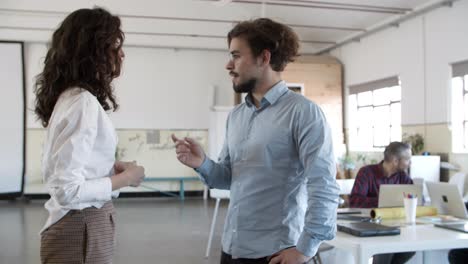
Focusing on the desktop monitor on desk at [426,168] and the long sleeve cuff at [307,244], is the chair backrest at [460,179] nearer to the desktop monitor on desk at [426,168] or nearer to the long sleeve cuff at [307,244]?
the desktop monitor on desk at [426,168]

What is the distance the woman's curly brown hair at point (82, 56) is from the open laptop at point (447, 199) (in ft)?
8.19

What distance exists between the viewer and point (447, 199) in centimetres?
318

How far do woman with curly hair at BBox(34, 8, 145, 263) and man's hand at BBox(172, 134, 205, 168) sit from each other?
0.27 meters

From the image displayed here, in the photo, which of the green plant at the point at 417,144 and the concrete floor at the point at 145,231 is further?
the green plant at the point at 417,144

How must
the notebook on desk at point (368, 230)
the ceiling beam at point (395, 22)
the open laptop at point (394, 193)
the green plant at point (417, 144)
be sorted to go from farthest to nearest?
the green plant at point (417, 144) < the ceiling beam at point (395, 22) < the open laptop at point (394, 193) < the notebook on desk at point (368, 230)

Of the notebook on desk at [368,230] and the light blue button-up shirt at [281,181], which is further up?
the light blue button-up shirt at [281,181]

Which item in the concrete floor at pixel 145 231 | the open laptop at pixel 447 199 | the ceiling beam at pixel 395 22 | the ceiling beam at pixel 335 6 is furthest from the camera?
the ceiling beam at pixel 335 6

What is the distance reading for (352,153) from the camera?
9422 millimetres

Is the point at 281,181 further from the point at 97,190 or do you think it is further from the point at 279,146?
the point at 97,190

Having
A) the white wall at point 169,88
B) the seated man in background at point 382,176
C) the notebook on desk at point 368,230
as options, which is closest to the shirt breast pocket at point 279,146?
the notebook on desk at point 368,230

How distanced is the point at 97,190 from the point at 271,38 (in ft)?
2.72

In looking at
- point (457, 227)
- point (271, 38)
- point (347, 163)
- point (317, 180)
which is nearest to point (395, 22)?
point (347, 163)

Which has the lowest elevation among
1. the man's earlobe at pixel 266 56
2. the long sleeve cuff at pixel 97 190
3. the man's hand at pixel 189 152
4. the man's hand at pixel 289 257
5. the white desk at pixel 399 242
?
the white desk at pixel 399 242

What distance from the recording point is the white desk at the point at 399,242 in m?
2.15
